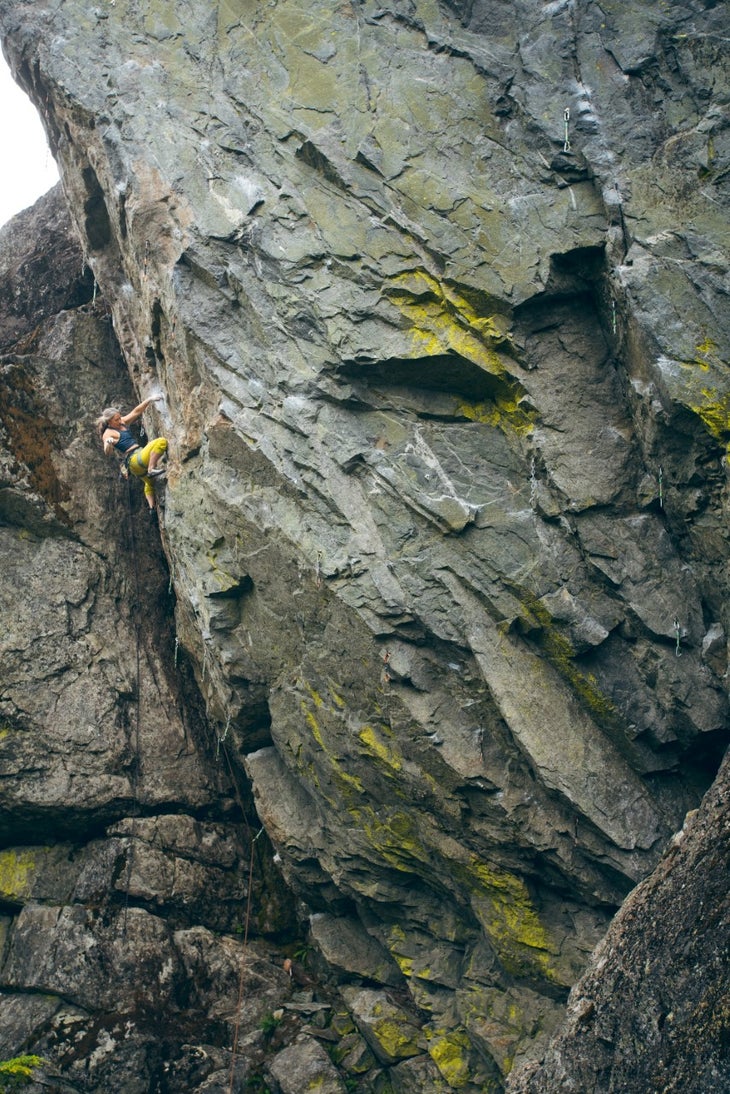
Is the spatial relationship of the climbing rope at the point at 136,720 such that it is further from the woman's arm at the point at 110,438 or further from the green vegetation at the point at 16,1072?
the green vegetation at the point at 16,1072

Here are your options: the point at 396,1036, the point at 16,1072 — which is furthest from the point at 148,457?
the point at 396,1036

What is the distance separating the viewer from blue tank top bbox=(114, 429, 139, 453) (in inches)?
A: 598

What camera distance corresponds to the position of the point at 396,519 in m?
11.8

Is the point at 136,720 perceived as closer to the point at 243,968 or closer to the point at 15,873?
the point at 15,873

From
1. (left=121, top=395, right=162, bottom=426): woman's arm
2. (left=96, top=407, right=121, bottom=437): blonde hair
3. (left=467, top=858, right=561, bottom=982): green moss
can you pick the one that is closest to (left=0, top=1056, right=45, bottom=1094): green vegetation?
(left=467, top=858, right=561, bottom=982): green moss

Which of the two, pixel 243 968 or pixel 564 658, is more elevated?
pixel 564 658

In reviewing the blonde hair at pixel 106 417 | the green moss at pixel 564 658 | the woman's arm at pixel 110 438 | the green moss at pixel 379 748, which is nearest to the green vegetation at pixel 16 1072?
the green moss at pixel 379 748

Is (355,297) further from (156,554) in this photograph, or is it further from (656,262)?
(156,554)

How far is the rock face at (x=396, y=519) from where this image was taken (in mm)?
10930

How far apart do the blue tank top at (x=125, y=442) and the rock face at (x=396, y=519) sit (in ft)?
1.49

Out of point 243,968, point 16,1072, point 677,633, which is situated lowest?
point 243,968

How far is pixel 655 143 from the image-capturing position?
11266 millimetres

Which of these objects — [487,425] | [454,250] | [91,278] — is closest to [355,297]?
[454,250]

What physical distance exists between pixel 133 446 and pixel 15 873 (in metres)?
6.60
